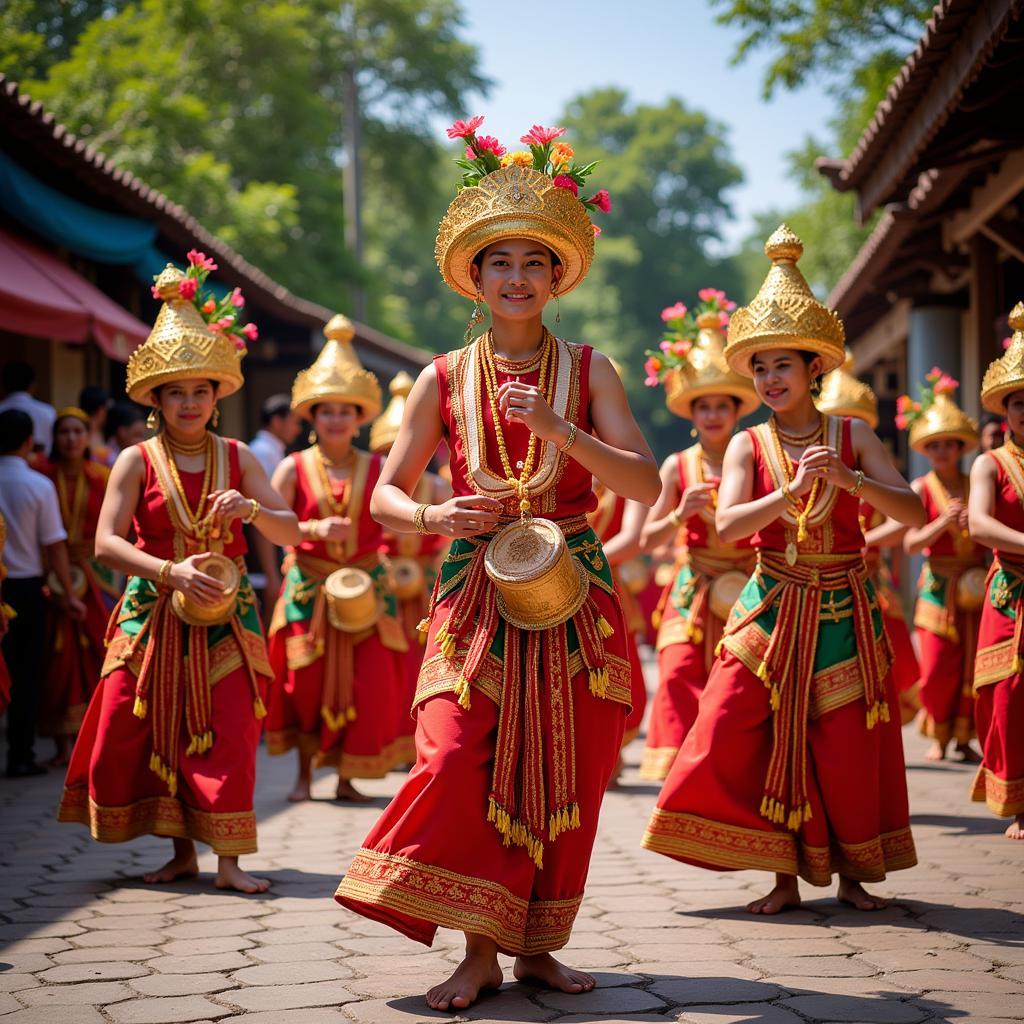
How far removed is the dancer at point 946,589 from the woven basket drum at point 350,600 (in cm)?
333

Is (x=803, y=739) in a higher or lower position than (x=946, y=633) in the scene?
lower

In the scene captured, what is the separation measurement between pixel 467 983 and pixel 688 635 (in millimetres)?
3655

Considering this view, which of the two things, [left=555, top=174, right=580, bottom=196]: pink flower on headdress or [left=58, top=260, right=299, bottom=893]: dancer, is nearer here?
[left=555, top=174, right=580, bottom=196]: pink flower on headdress

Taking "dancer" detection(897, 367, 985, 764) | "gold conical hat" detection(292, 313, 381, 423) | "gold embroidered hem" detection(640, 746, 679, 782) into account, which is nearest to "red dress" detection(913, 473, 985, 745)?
"dancer" detection(897, 367, 985, 764)

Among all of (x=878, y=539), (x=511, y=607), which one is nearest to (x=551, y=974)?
(x=511, y=607)

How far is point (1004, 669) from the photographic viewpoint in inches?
260

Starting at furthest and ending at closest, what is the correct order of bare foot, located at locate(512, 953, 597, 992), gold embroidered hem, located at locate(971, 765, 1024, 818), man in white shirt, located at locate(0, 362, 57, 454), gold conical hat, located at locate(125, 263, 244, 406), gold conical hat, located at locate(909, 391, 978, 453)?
man in white shirt, located at locate(0, 362, 57, 454) → gold conical hat, located at locate(909, 391, 978, 453) → gold embroidered hem, located at locate(971, 765, 1024, 818) → gold conical hat, located at locate(125, 263, 244, 406) → bare foot, located at locate(512, 953, 597, 992)

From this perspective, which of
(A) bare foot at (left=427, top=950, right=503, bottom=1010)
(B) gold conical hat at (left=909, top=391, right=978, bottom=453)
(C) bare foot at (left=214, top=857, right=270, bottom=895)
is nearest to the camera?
(A) bare foot at (left=427, top=950, right=503, bottom=1010)

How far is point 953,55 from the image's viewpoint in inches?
320

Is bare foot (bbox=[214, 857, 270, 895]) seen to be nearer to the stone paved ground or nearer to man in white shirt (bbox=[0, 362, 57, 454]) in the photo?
the stone paved ground

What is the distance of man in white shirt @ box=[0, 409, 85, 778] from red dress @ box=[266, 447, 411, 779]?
5.06 feet

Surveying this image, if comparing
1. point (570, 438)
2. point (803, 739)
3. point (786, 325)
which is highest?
point (786, 325)

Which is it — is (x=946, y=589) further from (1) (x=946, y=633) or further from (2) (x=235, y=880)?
(2) (x=235, y=880)

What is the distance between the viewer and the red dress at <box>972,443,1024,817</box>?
6543mm
